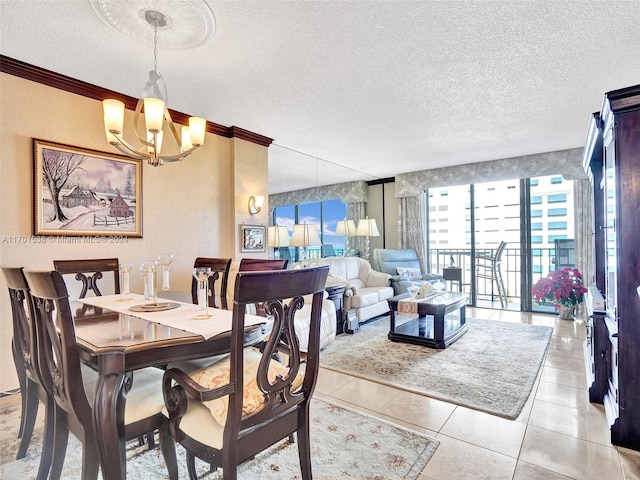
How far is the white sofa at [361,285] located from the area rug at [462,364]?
361 mm

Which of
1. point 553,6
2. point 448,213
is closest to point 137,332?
point 553,6

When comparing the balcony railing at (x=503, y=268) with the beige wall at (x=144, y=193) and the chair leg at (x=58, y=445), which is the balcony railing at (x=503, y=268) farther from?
the chair leg at (x=58, y=445)

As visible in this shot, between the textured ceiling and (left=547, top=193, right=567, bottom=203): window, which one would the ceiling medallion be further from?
(left=547, top=193, right=567, bottom=203): window

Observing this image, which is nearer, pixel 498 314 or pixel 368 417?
pixel 368 417

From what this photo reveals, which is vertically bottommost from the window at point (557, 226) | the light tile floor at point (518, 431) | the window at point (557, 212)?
the light tile floor at point (518, 431)

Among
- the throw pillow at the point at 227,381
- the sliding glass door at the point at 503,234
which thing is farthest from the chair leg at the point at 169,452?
the sliding glass door at the point at 503,234

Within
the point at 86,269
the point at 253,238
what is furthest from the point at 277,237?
the point at 86,269

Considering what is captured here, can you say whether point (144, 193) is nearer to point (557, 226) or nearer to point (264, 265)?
point (264, 265)

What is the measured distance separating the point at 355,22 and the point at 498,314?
494 cm

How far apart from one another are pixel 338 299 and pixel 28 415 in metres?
3.00

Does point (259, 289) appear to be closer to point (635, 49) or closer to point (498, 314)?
point (635, 49)

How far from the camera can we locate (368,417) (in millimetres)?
2223

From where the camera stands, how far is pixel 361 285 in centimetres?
558

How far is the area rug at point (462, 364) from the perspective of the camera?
8.33 feet
